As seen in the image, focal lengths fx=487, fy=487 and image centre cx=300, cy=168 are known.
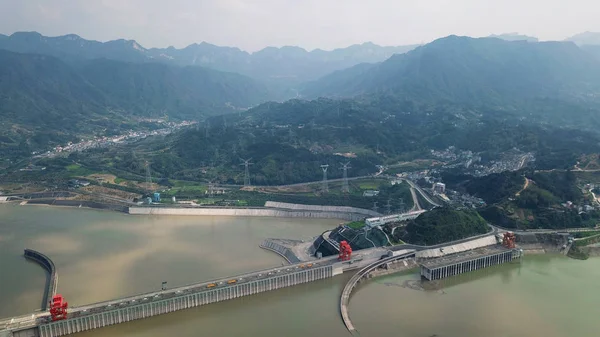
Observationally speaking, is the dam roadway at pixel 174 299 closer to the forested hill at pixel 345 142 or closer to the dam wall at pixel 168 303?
the dam wall at pixel 168 303

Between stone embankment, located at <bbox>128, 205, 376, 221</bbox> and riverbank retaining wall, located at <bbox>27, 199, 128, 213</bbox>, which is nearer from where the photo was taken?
stone embankment, located at <bbox>128, 205, 376, 221</bbox>

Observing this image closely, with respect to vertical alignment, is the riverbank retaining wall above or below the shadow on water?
above

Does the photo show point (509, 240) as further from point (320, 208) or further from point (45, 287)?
point (45, 287)

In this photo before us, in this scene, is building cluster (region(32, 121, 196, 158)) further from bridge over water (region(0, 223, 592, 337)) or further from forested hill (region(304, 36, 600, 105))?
forested hill (region(304, 36, 600, 105))

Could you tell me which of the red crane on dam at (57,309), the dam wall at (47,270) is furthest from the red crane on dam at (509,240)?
the dam wall at (47,270)

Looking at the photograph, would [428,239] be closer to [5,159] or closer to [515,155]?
[515,155]

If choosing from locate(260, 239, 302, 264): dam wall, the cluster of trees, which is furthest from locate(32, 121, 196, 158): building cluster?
the cluster of trees

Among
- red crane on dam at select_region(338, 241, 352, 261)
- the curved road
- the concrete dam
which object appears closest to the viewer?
the concrete dam
